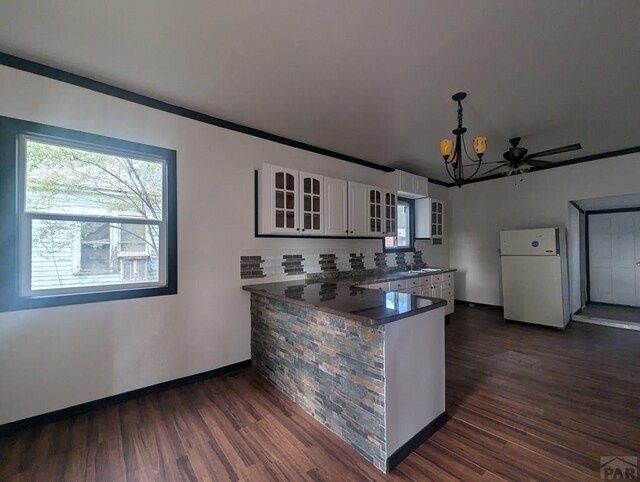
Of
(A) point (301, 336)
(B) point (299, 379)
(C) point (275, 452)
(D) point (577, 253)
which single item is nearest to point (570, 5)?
(A) point (301, 336)

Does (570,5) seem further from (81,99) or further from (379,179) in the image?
(81,99)

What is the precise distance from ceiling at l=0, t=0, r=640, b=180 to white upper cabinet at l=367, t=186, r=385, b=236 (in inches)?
45.9

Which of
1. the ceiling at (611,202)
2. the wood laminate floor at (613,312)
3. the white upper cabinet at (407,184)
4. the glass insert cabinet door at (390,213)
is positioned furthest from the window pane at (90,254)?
the wood laminate floor at (613,312)

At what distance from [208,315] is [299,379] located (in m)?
1.17

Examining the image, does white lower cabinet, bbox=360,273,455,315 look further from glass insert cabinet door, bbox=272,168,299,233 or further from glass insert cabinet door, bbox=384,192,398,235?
glass insert cabinet door, bbox=272,168,299,233

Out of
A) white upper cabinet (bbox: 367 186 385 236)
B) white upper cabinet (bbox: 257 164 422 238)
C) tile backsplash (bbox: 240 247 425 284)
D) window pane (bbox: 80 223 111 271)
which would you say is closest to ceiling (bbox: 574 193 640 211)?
white upper cabinet (bbox: 257 164 422 238)

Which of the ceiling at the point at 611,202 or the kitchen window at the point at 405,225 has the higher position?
the ceiling at the point at 611,202

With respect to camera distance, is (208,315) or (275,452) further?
(208,315)

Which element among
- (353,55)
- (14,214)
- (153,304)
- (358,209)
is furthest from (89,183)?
(358,209)

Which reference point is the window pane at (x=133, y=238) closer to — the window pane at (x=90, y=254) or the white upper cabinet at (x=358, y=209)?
the window pane at (x=90, y=254)

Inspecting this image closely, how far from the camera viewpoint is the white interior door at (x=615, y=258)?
530cm

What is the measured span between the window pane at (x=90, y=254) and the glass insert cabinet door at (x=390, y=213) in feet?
10.2

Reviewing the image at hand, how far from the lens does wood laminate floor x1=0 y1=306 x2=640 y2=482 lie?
167 cm

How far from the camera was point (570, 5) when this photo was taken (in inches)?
64.6
